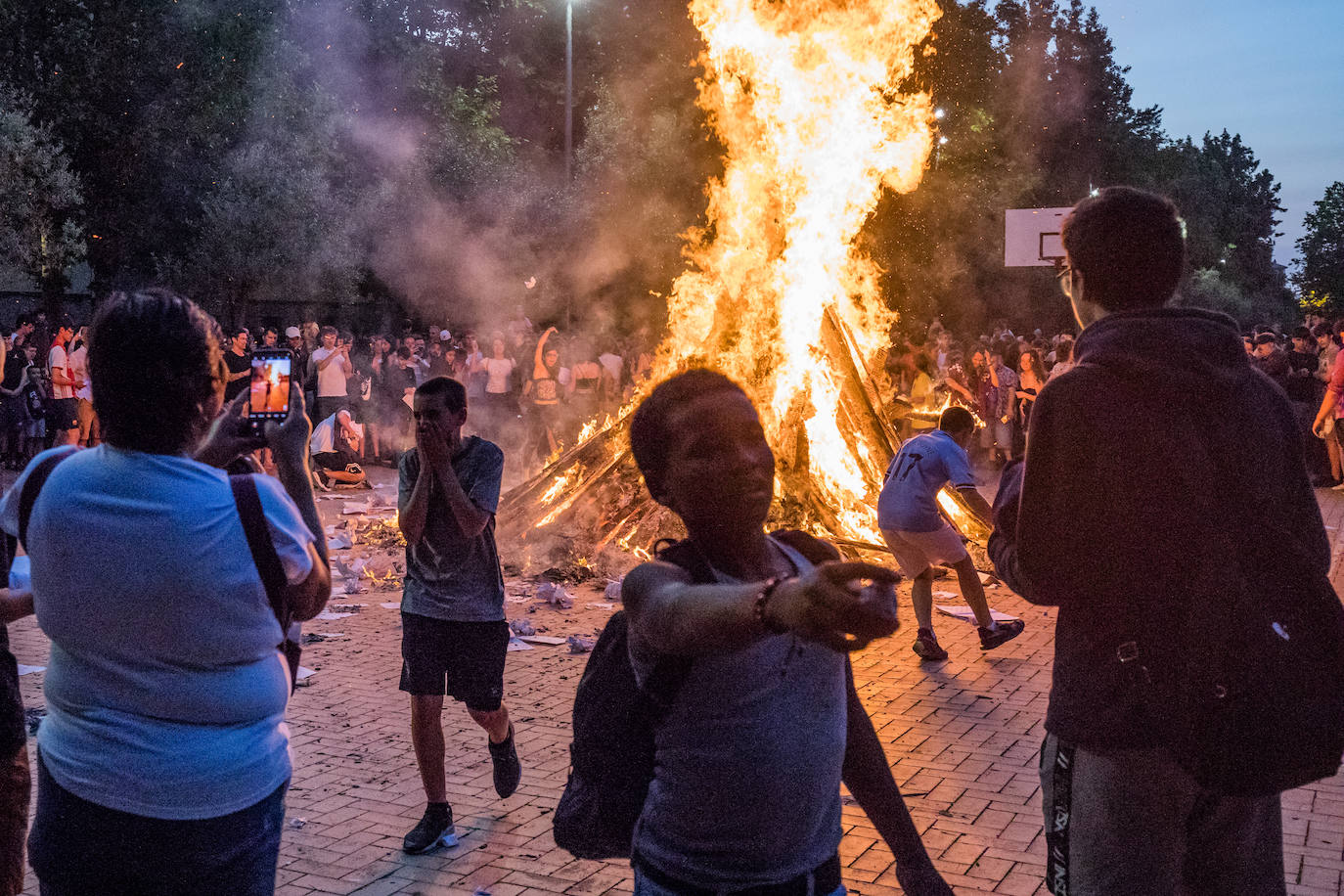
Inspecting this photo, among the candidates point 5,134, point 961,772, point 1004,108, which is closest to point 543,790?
point 961,772

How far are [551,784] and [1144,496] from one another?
3899 millimetres

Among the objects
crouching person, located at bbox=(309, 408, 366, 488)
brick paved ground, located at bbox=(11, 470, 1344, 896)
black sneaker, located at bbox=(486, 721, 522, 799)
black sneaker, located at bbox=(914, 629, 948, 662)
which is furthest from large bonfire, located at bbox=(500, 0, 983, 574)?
black sneaker, located at bbox=(486, 721, 522, 799)

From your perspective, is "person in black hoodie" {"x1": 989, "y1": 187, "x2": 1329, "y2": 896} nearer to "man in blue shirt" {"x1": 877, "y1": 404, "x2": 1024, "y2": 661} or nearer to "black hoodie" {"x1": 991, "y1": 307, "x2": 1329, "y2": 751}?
"black hoodie" {"x1": 991, "y1": 307, "x2": 1329, "y2": 751}

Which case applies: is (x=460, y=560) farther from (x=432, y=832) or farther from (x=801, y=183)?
(x=801, y=183)

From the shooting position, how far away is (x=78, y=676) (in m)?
2.35

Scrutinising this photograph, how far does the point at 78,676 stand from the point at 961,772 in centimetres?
441

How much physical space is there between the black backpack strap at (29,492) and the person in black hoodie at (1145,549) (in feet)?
6.87

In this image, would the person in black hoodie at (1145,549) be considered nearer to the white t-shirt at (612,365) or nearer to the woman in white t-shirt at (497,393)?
the woman in white t-shirt at (497,393)

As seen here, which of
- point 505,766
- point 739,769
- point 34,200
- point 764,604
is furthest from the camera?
point 34,200

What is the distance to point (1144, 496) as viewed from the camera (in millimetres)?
2344

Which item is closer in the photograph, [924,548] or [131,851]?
[131,851]

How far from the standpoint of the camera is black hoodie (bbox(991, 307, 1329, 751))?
2307 mm

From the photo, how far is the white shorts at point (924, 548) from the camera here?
25.7ft

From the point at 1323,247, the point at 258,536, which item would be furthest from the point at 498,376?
the point at 1323,247
